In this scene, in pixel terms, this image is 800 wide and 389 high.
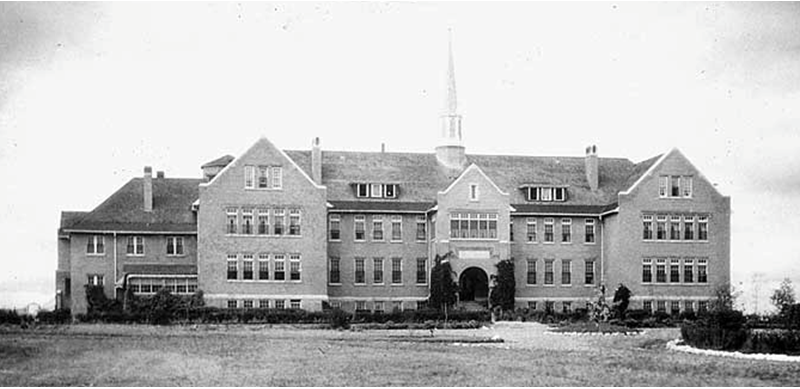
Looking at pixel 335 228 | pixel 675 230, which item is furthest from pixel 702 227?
pixel 335 228

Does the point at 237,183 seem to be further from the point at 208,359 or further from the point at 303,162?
the point at 208,359

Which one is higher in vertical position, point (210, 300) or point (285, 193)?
point (285, 193)

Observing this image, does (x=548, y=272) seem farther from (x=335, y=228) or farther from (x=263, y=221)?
(x=263, y=221)

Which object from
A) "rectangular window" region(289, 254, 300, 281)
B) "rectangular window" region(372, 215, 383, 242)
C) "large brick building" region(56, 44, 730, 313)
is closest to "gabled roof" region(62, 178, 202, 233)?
"large brick building" region(56, 44, 730, 313)

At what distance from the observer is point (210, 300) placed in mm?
63188

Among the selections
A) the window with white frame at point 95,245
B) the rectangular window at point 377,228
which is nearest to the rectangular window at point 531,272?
the rectangular window at point 377,228

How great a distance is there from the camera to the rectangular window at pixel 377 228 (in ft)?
224

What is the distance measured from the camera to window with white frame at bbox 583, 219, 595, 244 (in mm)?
70500

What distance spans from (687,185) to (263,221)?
25.2 m

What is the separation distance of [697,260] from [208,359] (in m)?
45.9

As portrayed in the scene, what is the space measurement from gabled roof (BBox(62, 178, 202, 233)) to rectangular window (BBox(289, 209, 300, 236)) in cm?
577

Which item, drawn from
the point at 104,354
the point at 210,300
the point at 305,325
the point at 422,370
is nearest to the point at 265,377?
the point at 422,370

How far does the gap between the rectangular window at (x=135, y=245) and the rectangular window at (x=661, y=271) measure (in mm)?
30130

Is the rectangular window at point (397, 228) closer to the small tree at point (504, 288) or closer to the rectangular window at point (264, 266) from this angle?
the small tree at point (504, 288)
